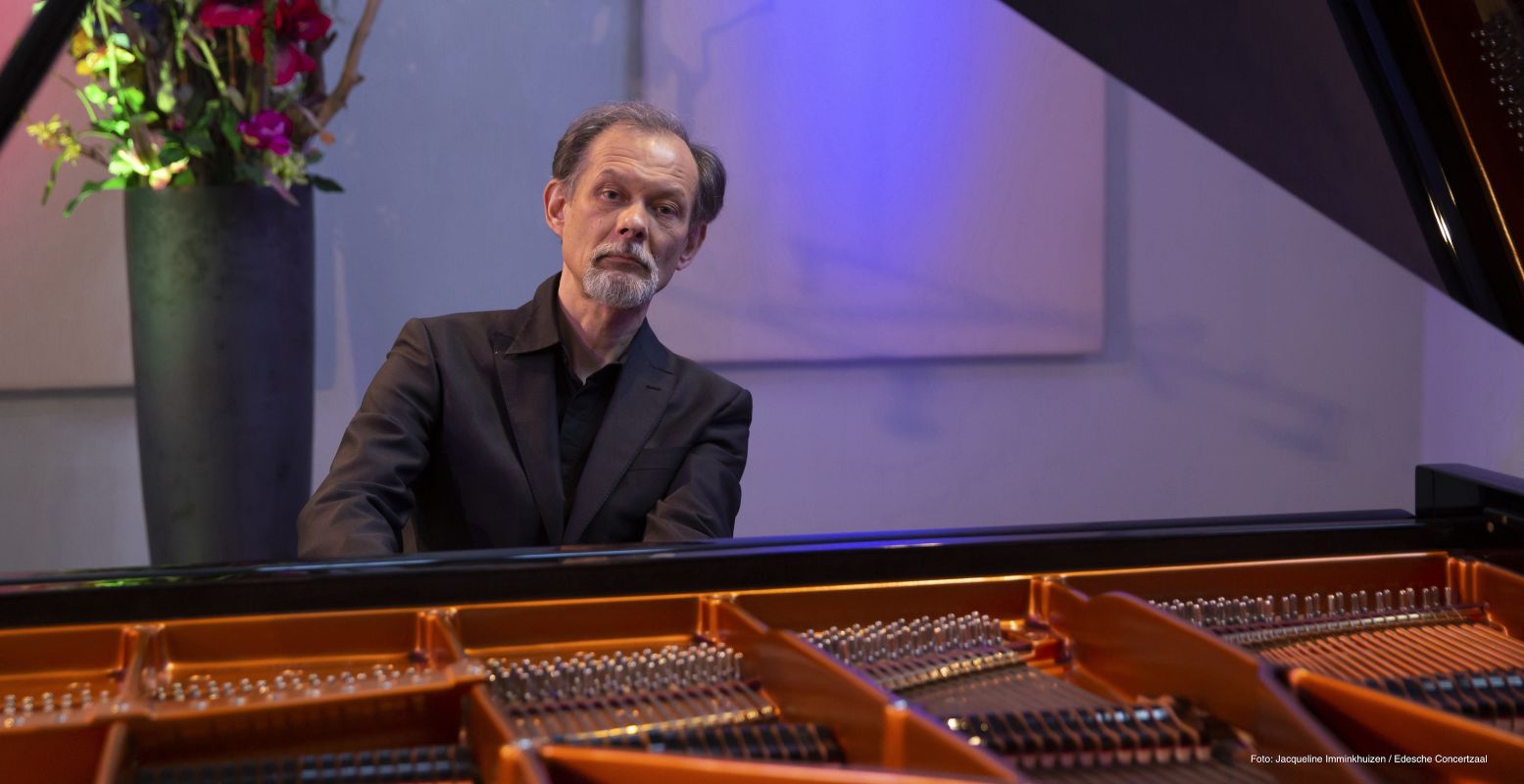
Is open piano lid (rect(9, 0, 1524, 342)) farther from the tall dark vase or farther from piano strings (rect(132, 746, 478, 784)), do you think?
the tall dark vase

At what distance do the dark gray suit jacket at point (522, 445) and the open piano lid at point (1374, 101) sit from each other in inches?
36.2

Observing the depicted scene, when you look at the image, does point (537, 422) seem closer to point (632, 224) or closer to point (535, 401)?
point (535, 401)

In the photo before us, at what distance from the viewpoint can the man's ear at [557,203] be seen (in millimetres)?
2539

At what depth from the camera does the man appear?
2232 mm

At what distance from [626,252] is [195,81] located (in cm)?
127

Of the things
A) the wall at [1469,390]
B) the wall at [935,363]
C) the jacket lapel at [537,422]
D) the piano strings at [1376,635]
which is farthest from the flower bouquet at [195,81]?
the wall at [1469,390]

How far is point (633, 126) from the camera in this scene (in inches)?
96.0

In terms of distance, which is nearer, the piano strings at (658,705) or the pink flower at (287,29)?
the piano strings at (658,705)

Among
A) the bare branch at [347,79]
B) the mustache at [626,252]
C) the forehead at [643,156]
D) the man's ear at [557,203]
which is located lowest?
the mustache at [626,252]

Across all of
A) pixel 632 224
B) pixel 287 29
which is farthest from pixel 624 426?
pixel 287 29

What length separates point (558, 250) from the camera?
4133mm

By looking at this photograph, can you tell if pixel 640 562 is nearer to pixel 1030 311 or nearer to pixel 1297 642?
pixel 1297 642

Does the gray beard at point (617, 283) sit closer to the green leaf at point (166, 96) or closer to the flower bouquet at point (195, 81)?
the flower bouquet at point (195, 81)

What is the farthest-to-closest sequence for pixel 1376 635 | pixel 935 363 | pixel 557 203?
pixel 935 363
pixel 557 203
pixel 1376 635
